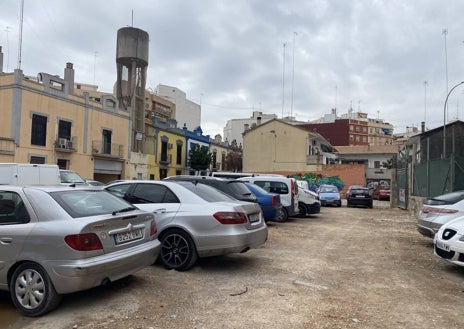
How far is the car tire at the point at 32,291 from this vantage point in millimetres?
4684

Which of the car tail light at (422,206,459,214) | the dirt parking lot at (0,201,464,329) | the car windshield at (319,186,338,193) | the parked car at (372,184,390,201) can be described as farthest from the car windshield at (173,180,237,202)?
the parked car at (372,184,390,201)

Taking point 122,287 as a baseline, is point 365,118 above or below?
above

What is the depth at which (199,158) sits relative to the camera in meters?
51.8

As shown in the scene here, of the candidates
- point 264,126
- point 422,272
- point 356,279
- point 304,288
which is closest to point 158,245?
point 304,288

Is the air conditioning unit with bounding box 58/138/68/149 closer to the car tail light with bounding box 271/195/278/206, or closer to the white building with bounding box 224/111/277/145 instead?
the car tail light with bounding box 271/195/278/206

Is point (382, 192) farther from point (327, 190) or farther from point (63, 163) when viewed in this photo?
point (63, 163)

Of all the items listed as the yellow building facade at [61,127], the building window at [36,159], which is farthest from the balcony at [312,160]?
the building window at [36,159]

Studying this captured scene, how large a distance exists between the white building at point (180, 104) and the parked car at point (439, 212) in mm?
63279

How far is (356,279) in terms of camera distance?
21.7ft

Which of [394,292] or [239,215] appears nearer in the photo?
[394,292]

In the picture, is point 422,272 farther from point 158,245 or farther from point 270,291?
point 158,245

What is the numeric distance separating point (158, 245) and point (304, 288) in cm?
217

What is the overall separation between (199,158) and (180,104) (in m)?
23.9

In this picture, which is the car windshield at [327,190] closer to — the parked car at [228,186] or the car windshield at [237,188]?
the car windshield at [237,188]
